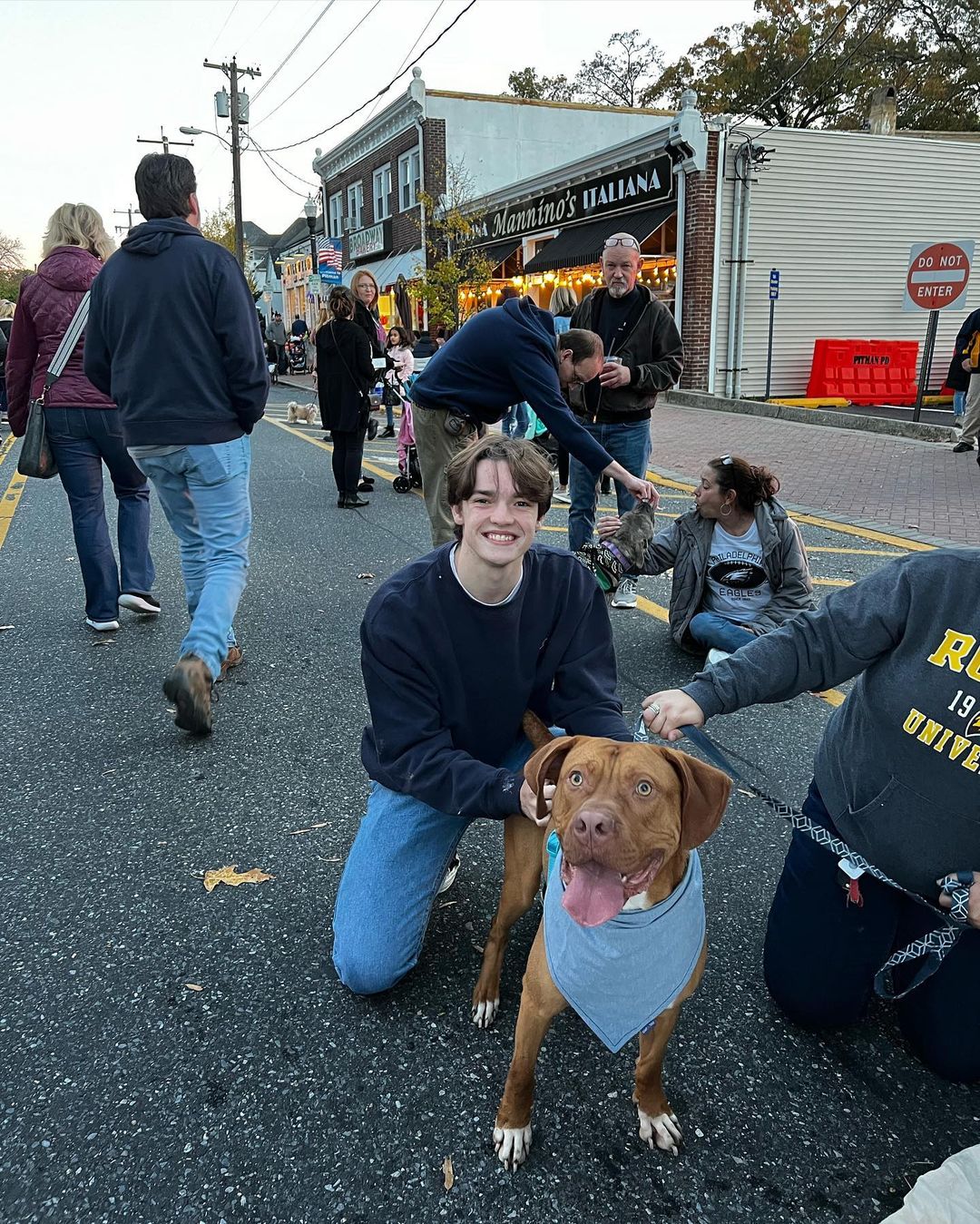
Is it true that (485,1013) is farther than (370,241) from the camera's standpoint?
No

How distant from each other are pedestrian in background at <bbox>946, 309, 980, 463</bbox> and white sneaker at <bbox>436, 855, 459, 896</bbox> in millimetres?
10237

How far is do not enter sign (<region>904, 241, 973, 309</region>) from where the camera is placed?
40.5 ft

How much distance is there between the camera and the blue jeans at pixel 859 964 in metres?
2.06

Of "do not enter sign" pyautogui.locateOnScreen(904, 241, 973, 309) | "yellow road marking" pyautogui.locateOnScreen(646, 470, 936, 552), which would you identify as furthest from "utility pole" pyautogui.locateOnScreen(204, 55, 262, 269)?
"yellow road marking" pyautogui.locateOnScreen(646, 470, 936, 552)

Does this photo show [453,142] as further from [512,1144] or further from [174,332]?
[512,1144]

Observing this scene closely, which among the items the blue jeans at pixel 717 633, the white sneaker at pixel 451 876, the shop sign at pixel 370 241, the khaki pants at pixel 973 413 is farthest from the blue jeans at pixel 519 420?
the shop sign at pixel 370 241

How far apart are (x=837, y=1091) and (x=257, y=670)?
3.32 meters

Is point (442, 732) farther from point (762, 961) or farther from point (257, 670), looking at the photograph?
point (257, 670)

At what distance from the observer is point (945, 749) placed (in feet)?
6.44

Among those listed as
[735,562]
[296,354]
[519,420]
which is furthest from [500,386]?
[296,354]

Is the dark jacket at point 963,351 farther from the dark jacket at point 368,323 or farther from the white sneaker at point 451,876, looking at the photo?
the white sneaker at point 451,876

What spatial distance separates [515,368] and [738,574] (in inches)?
59.2

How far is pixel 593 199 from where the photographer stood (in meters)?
20.6

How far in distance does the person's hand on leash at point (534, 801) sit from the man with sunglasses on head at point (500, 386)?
7.38 feet
